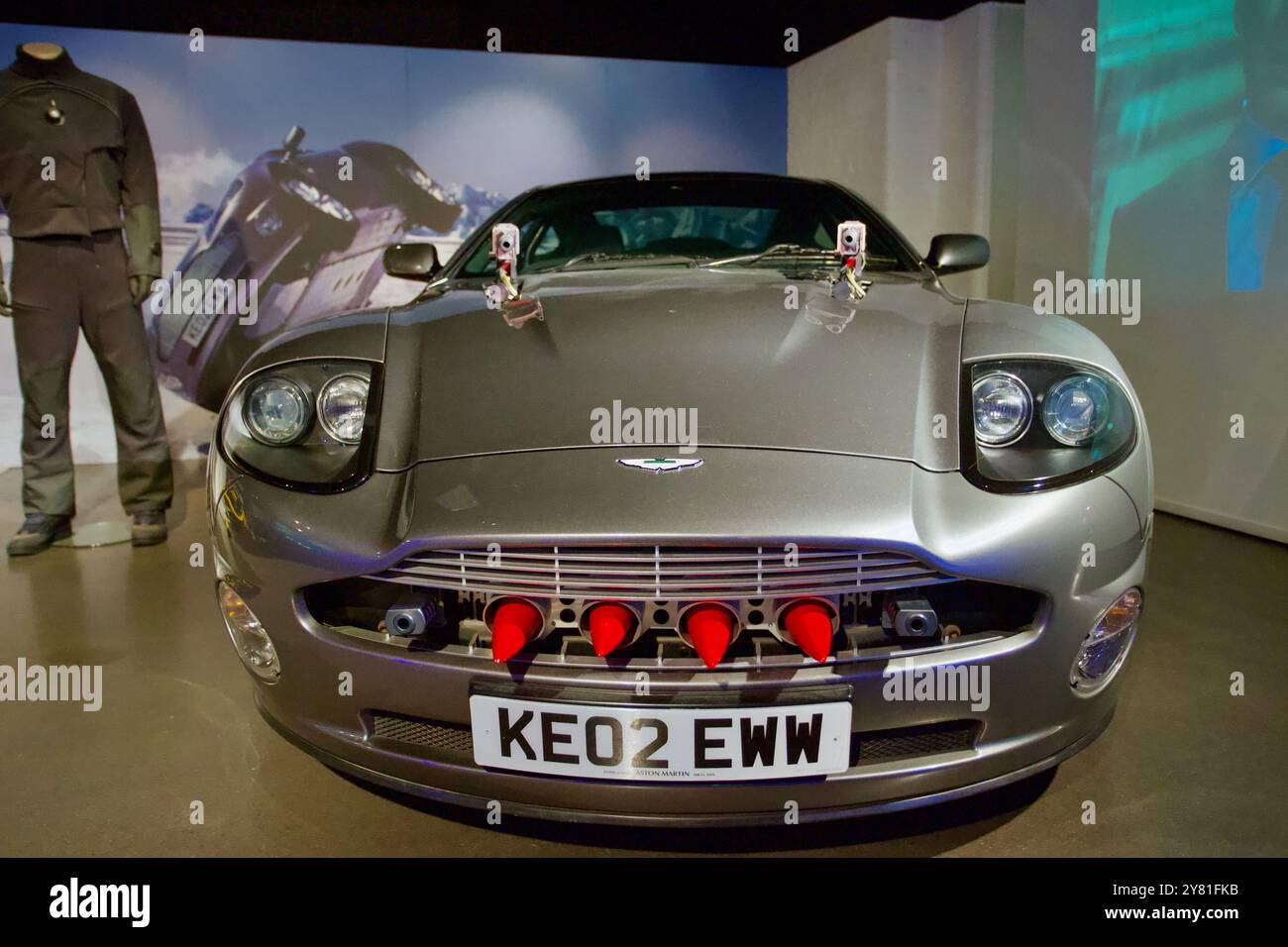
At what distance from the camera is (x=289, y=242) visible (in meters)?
5.10

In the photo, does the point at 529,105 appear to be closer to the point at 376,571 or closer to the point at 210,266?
the point at 210,266

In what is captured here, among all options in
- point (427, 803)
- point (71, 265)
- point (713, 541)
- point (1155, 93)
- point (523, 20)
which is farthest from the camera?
point (523, 20)

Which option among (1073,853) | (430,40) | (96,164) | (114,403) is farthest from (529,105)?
(1073,853)

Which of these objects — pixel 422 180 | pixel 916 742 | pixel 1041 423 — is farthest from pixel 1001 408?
pixel 422 180

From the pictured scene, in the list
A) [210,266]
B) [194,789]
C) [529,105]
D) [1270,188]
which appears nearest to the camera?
[194,789]

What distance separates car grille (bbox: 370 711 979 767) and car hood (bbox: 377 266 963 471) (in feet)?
1.11

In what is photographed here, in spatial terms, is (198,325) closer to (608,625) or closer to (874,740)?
(608,625)

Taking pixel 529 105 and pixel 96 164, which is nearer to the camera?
pixel 96 164

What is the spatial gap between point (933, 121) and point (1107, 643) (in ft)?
15.4

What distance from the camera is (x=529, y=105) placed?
532 cm

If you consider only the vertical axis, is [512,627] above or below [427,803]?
above

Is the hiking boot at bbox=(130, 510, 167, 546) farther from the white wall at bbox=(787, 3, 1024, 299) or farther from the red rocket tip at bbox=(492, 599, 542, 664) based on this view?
the white wall at bbox=(787, 3, 1024, 299)

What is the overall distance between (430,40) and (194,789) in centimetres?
481
